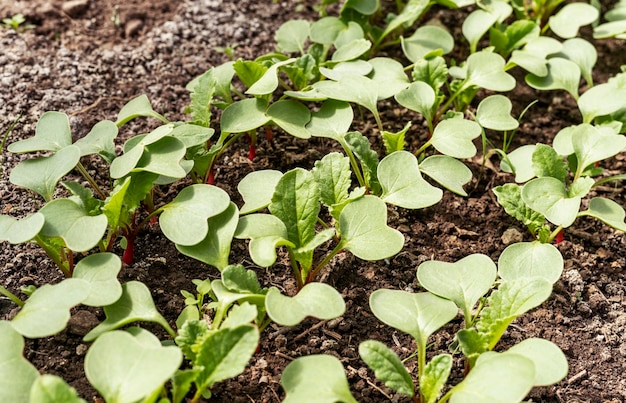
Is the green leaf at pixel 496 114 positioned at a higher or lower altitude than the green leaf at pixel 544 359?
higher

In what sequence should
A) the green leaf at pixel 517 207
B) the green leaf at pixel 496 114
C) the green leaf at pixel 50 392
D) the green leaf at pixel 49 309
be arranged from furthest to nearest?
the green leaf at pixel 496 114 < the green leaf at pixel 517 207 < the green leaf at pixel 49 309 < the green leaf at pixel 50 392

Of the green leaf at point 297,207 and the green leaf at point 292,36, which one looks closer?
the green leaf at point 297,207

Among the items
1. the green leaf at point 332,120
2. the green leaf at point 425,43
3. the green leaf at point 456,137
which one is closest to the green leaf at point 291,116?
the green leaf at point 332,120

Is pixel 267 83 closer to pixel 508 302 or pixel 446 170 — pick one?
pixel 446 170

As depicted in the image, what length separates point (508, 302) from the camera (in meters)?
1.67

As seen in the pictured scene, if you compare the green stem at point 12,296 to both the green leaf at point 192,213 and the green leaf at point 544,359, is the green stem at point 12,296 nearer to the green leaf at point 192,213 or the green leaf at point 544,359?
the green leaf at point 192,213

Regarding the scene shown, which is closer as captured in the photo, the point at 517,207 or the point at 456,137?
the point at 517,207

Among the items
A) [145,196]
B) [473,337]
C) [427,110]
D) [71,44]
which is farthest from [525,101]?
[71,44]

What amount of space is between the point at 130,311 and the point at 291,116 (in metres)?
0.78

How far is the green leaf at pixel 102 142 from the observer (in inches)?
77.7

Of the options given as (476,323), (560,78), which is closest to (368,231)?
(476,323)

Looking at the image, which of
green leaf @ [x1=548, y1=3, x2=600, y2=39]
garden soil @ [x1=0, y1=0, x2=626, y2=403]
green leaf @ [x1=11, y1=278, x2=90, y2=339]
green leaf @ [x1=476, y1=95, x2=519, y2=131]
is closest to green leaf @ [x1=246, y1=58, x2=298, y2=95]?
garden soil @ [x1=0, y1=0, x2=626, y2=403]

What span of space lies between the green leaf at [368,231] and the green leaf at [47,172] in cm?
72

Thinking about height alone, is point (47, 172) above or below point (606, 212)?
above
